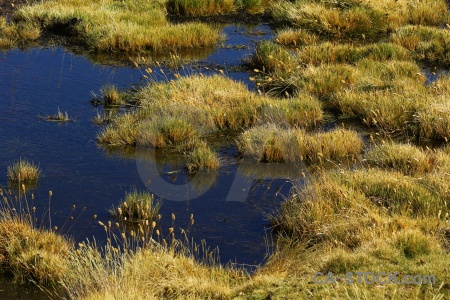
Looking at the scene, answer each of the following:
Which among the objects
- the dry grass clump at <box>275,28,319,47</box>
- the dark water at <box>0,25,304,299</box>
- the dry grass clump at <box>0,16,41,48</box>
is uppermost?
the dry grass clump at <box>0,16,41,48</box>

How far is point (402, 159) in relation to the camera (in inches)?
409

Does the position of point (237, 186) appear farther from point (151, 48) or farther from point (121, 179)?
point (151, 48)

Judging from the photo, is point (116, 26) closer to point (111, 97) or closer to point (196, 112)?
point (111, 97)

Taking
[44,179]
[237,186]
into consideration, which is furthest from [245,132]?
[44,179]

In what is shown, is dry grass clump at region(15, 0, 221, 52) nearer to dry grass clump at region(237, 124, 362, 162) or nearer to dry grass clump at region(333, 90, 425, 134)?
dry grass clump at region(333, 90, 425, 134)

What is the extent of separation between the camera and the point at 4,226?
7.96 metres

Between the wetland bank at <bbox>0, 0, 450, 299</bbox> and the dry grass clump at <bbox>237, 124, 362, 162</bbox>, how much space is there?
30 millimetres

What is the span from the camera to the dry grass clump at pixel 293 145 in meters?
11.1

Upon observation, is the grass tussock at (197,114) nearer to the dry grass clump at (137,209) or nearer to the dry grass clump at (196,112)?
the dry grass clump at (196,112)

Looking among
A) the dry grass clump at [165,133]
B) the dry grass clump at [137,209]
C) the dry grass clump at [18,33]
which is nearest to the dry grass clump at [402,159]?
the dry grass clump at [165,133]

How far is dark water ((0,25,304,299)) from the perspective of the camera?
8812 mm

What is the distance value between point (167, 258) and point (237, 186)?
3.27 metres

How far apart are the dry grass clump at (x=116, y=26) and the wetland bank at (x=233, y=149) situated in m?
0.05

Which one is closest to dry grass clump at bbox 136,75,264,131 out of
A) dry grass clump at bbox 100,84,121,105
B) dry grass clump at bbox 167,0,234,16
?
dry grass clump at bbox 100,84,121,105
